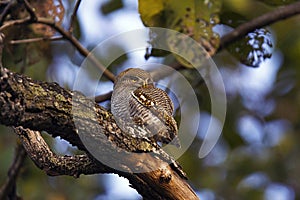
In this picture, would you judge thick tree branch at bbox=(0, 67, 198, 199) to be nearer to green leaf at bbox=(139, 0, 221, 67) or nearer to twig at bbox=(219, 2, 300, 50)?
green leaf at bbox=(139, 0, 221, 67)

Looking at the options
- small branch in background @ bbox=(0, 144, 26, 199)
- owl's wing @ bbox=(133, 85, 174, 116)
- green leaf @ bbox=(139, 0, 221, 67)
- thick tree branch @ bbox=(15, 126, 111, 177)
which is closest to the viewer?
thick tree branch @ bbox=(15, 126, 111, 177)

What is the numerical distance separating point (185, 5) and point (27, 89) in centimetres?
218

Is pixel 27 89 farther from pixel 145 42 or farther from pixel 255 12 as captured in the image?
pixel 255 12

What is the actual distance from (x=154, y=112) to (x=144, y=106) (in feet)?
0.28

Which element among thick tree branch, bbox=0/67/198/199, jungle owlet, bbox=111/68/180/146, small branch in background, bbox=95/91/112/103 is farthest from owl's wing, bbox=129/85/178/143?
thick tree branch, bbox=0/67/198/199

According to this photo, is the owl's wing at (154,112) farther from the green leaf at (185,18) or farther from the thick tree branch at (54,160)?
the thick tree branch at (54,160)

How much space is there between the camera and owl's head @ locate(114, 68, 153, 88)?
4062mm

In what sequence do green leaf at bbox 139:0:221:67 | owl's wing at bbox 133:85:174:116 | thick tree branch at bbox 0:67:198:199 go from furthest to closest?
1. green leaf at bbox 139:0:221:67
2. owl's wing at bbox 133:85:174:116
3. thick tree branch at bbox 0:67:198:199

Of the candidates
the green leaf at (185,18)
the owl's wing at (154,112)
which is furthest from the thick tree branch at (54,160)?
the green leaf at (185,18)

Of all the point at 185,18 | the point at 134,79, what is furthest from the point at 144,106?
the point at 185,18

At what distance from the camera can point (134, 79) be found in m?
4.09

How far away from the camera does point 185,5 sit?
445 cm

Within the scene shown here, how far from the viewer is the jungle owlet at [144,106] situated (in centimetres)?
358

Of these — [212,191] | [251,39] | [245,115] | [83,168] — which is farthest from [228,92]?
[83,168]
